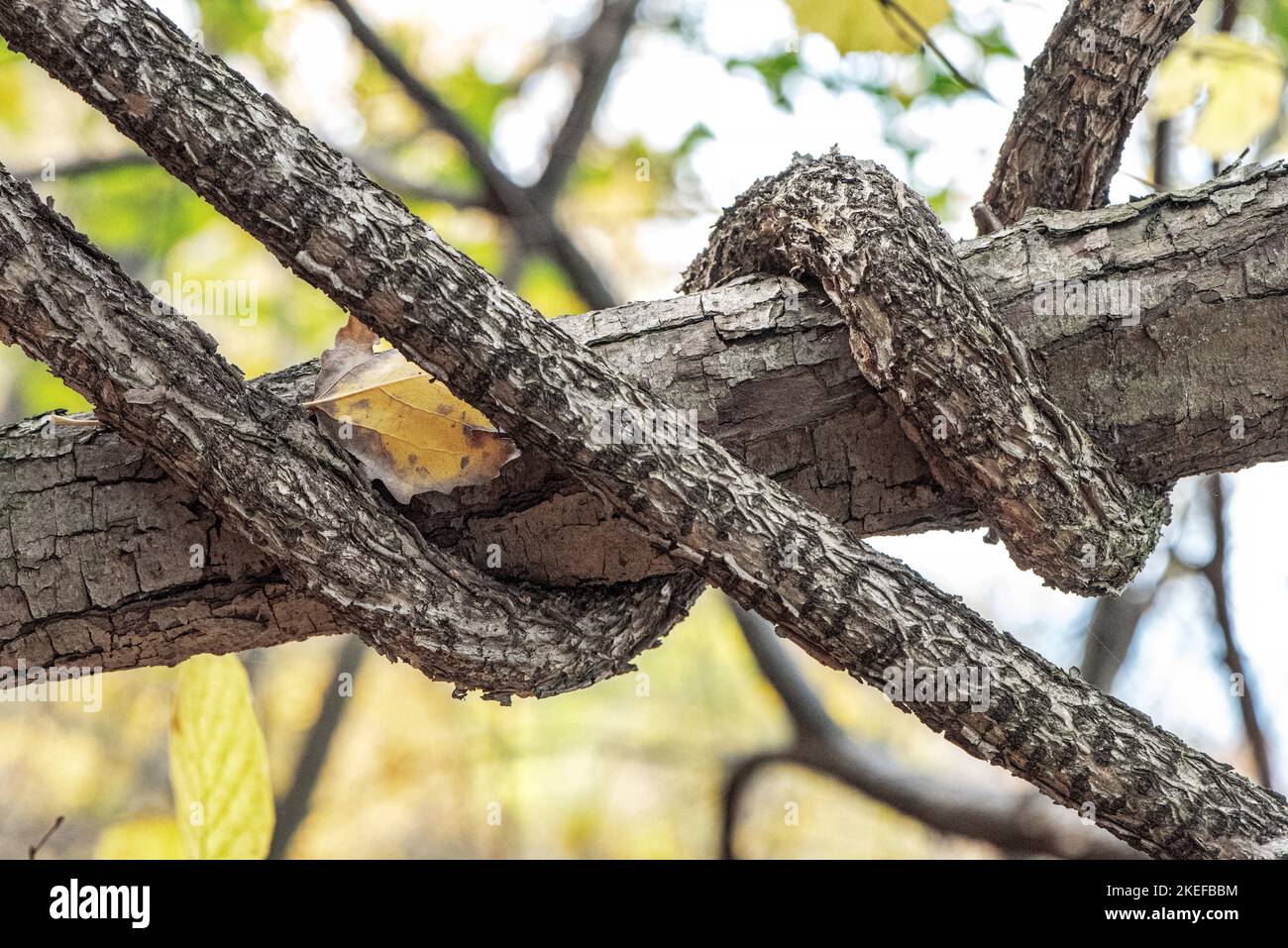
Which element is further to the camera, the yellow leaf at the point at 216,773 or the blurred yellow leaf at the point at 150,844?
the blurred yellow leaf at the point at 150,844

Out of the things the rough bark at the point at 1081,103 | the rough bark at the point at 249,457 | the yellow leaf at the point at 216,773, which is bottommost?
the yellow leaf at the point at 216,773

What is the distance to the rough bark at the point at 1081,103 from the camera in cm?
78

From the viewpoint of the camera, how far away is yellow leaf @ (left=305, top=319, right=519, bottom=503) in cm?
70

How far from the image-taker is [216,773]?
0.72 meters

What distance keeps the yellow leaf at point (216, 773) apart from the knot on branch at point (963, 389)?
1.64 ft

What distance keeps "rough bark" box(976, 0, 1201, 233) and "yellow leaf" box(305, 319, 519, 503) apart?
46 cm

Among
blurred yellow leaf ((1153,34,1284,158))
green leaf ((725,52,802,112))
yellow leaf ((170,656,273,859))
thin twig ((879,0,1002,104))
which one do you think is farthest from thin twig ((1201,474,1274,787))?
yellow leaf ((170,656,273,859))

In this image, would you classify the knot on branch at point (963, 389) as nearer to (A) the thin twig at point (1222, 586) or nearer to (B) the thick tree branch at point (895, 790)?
(A) the thin twig at point (1222, 586)

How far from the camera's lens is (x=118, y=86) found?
58 cm

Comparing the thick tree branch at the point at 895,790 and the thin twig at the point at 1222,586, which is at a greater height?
the thin twig at the point at 1222,586

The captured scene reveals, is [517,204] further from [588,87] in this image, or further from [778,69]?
[778,69]

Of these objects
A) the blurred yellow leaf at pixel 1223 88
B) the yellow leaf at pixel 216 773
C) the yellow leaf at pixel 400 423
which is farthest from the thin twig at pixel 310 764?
the blurred yellow leaf at pixel 1223 88

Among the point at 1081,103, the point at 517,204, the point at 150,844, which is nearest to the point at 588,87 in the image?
the point at 517,204
